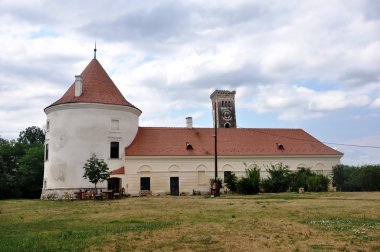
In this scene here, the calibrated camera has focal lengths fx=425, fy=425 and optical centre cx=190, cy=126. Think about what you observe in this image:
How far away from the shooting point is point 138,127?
4503cm

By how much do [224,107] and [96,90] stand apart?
43579mm

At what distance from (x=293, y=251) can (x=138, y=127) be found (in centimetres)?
3662

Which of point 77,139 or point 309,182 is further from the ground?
point 77,139

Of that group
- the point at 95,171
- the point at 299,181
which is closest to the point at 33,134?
the point at 95,171

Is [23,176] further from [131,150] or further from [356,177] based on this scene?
[356,177]

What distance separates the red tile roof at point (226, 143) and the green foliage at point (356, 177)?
3.55 metres

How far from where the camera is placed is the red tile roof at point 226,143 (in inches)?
1689

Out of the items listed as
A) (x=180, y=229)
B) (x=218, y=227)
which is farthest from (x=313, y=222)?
(x=180, y=229)

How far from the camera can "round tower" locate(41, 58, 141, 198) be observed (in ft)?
131

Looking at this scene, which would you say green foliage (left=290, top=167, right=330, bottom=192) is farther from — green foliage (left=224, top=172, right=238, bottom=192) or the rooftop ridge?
the rooftop ridge

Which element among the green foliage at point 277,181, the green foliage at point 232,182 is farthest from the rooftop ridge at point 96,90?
the green foliage at point 277,181

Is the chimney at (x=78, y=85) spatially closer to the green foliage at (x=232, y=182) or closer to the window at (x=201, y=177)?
the window at (x=201, y=177)

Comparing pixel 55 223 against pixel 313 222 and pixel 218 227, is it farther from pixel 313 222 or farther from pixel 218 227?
pixel 313 222

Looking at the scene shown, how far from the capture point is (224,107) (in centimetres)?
8206
